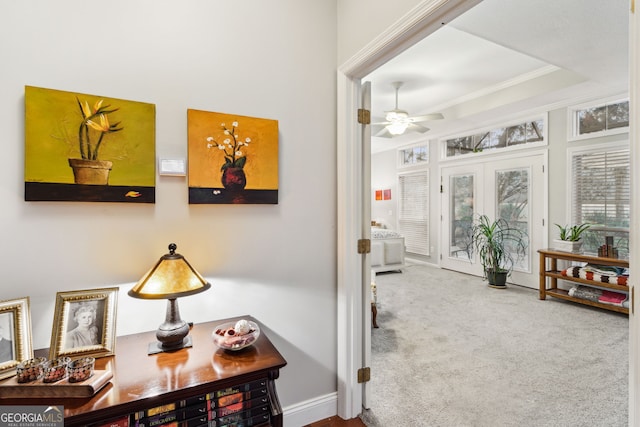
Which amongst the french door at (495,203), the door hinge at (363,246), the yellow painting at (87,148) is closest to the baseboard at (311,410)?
the door hinge at (363,246)

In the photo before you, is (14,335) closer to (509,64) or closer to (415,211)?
(509,64)

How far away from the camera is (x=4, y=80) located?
1212 millimetres

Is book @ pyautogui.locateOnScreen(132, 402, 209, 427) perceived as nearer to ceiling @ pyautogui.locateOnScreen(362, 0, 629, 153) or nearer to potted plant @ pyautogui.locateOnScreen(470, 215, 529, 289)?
ceiling @ pyautogui.locateOnScreen(362, 0, 629, 153)

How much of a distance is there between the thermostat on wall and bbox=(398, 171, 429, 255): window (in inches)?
227

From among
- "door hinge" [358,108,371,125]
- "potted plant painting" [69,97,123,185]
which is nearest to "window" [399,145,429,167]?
"door hinge" [358,108,371,125]

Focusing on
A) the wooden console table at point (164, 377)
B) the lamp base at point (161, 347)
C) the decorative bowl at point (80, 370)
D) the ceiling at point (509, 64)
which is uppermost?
the ceiling at point (509, 64)

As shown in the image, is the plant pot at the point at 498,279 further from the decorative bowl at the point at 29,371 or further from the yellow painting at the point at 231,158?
the decorative bowl at the point at 29,371

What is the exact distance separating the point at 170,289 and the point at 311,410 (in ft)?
3.90

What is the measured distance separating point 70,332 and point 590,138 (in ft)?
18.0

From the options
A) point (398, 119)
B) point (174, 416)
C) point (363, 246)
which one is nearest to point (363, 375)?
point (363, 246)

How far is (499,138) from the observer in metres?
5.12

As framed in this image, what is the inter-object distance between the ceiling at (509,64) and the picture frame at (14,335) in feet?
10.3

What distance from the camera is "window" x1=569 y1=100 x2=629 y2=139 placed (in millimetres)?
3762

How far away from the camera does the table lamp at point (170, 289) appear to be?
1217 mm
